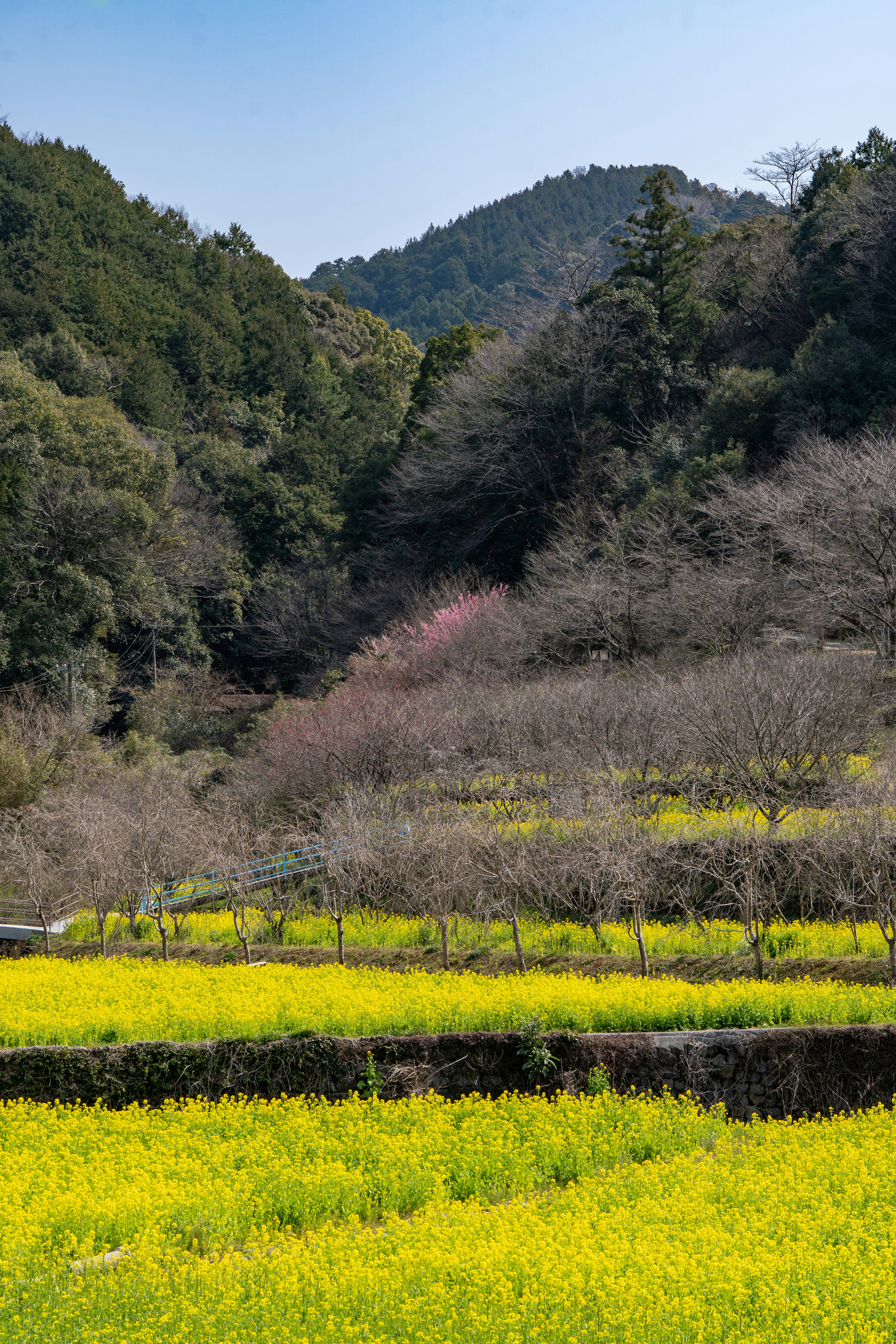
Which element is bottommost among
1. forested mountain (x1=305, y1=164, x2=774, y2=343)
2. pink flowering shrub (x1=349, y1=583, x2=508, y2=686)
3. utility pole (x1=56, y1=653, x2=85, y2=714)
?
pink flowering shrub (x1=349, y1=583, x2=508, y2=686)

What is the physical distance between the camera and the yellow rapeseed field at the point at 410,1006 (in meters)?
11.4

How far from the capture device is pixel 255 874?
19547mm

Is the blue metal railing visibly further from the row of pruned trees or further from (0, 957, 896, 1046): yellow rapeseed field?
(0, 957, 896, 1046): yellow rapeseed field

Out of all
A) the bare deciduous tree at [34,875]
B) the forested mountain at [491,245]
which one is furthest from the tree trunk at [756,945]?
the forested mountain at [491,245]

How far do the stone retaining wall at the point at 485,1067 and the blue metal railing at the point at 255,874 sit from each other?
5.93 metres

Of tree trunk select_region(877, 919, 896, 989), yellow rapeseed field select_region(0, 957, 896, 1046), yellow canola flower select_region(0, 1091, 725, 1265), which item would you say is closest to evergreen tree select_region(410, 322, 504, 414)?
yellow rapeseed field select_region(0, 957, 896, 1046)

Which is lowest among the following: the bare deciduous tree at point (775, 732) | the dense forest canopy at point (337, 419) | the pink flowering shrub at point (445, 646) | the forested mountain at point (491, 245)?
the bare deciduous tree at point (775, 732)

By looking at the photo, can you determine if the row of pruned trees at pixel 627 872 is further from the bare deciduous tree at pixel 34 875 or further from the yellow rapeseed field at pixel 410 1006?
the bare deciduous tree at pixel 34 875

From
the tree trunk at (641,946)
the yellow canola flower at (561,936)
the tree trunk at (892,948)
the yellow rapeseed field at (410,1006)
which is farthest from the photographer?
the yellow canola flower at (561,936)

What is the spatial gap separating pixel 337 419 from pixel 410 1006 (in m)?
42.8

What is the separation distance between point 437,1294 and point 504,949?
8.93 m

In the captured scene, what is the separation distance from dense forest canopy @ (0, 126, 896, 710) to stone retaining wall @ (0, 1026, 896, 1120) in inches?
831

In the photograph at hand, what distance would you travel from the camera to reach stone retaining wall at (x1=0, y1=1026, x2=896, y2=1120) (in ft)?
34.6

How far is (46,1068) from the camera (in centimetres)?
1143
